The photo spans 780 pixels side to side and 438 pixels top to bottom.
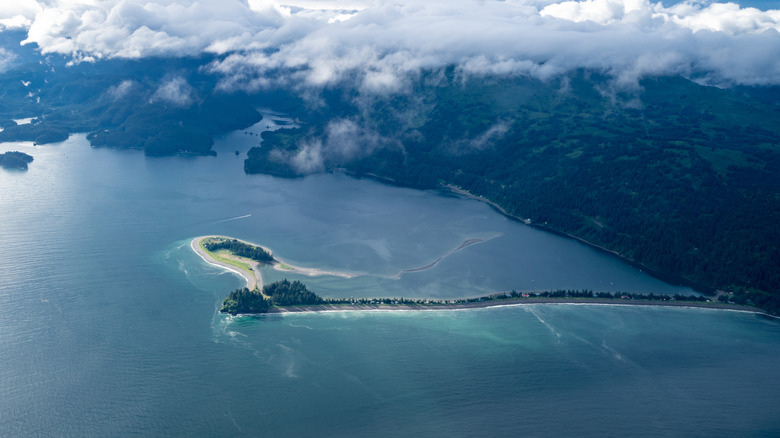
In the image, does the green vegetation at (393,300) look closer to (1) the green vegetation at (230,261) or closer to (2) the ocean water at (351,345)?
(2) the ocean water at (351,345)

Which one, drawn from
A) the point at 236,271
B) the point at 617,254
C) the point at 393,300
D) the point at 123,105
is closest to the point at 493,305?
the point at 393,300

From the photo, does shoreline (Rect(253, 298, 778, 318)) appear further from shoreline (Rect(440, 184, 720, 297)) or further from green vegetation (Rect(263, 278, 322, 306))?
shoreline (Rect(440, 184, 720, 297))

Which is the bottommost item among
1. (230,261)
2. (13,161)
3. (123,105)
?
(230,261)

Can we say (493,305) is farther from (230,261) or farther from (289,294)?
(230,261)

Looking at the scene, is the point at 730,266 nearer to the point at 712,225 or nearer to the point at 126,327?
the point at 712,225

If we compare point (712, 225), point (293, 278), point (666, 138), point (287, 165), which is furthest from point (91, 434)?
point (666, 138)

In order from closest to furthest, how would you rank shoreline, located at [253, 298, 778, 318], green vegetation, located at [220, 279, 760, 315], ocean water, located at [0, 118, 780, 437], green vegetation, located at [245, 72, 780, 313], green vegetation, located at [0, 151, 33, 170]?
1. ocean water, located at [0, 118, 780, 437]
2. green vegetation, located at [220, 279, 760, 315]
3. shoreline, located at [253, 298, 778, 318]
4. green vegetation, located at [245, 72, 780, 313]
5. green vegetation, located at [0, 151, 33, 170]

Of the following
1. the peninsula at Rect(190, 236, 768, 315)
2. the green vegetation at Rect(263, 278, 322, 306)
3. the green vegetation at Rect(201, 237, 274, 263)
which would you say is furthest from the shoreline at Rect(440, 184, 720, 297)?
the green vegetation at Rect(201, 237, 274, 263)
